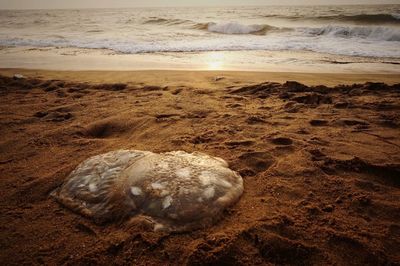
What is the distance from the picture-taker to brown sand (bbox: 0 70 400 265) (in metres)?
1.50

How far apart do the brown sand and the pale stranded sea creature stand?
80 mm

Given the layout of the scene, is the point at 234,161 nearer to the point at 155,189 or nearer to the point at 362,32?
the point at 155,189

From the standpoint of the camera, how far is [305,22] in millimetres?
17656

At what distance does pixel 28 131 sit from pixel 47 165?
0.88 metres

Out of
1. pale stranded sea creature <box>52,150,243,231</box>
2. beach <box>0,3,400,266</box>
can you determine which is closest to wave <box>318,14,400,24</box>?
beach <box>0,3,400,266</box>

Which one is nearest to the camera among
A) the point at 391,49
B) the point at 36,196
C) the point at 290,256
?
the point at 290,256

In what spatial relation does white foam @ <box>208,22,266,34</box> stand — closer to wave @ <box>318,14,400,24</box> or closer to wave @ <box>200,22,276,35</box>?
wave @ <box>200,22,276,35</box>

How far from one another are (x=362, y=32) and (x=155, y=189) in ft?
44.8

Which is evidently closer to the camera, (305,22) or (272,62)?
(272,62)

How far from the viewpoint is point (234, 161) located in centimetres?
232

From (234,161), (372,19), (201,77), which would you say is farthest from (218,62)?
(372,19)

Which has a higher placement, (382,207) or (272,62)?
(272,62)

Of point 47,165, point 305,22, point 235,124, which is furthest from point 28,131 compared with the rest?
point 305,22

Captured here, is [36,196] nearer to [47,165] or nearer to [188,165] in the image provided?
[47,165]
